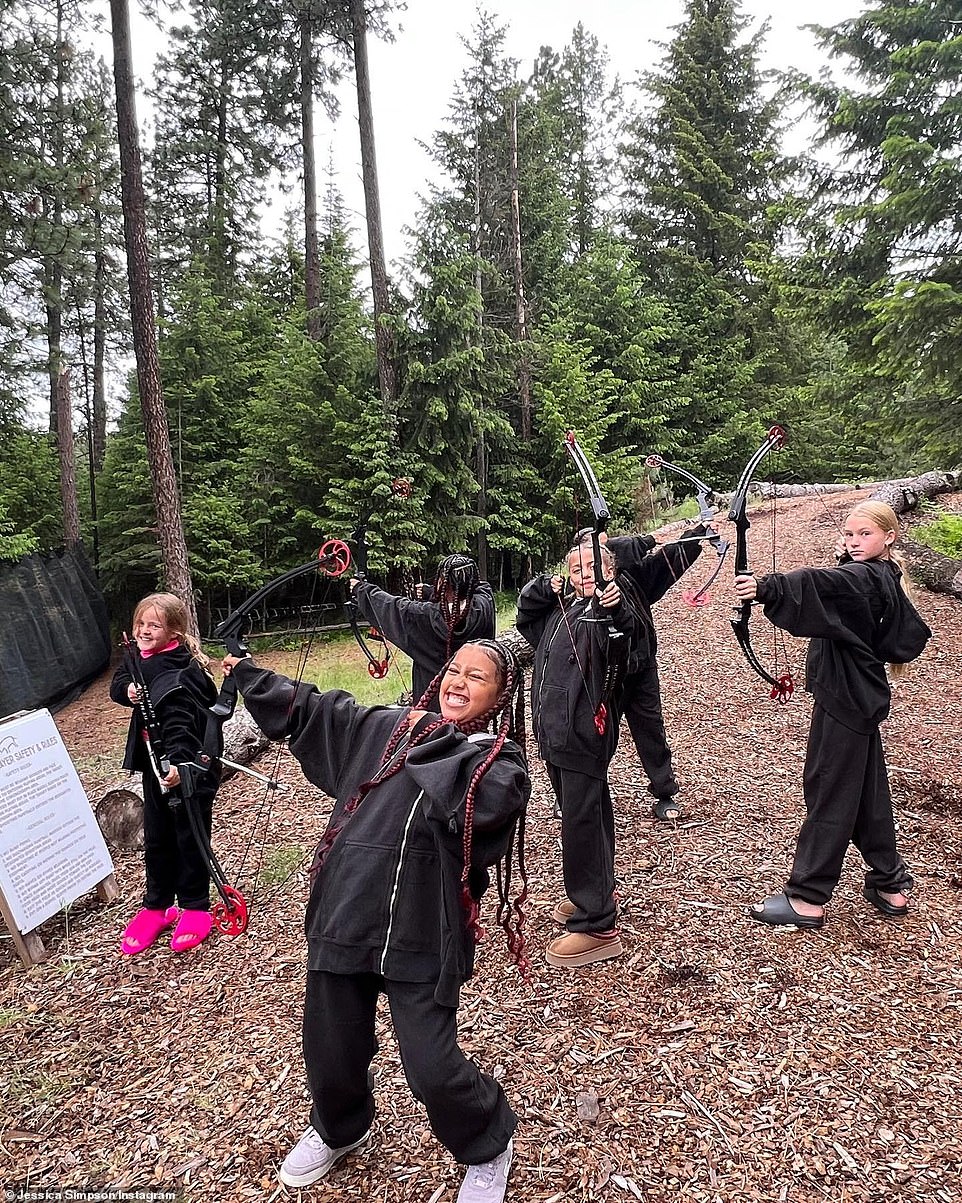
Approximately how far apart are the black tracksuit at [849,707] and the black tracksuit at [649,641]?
0.64 meters

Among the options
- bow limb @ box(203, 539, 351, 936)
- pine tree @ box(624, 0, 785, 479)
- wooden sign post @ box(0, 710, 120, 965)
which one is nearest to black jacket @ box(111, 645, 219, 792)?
bow limb @ box(203, 539, 351, 936)

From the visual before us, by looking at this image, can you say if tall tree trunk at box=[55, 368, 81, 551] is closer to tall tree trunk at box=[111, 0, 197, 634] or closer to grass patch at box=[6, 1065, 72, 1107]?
tall tree trunk at box=[111, 0, 197, 634]

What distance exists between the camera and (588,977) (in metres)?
3.04

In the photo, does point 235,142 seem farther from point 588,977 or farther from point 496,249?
point 588,977

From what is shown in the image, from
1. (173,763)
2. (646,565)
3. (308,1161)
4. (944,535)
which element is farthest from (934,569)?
(308,1161)

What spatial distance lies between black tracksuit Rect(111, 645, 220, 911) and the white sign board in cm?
51

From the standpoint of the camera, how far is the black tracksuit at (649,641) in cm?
359

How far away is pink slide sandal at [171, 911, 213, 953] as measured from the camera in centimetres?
343

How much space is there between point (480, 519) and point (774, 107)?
46.1ft

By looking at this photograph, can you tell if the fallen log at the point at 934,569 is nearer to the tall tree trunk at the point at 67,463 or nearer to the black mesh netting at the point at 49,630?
the black mesh netting at the point at 49,630

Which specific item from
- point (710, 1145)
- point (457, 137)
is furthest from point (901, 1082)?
point (457, 137)

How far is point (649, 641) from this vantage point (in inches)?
164

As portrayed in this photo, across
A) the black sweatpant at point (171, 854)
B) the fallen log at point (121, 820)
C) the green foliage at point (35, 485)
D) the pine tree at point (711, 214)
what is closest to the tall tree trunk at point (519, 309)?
the pine tree at point (711, 214)

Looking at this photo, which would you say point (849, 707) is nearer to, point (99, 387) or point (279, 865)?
point (279, 865)
